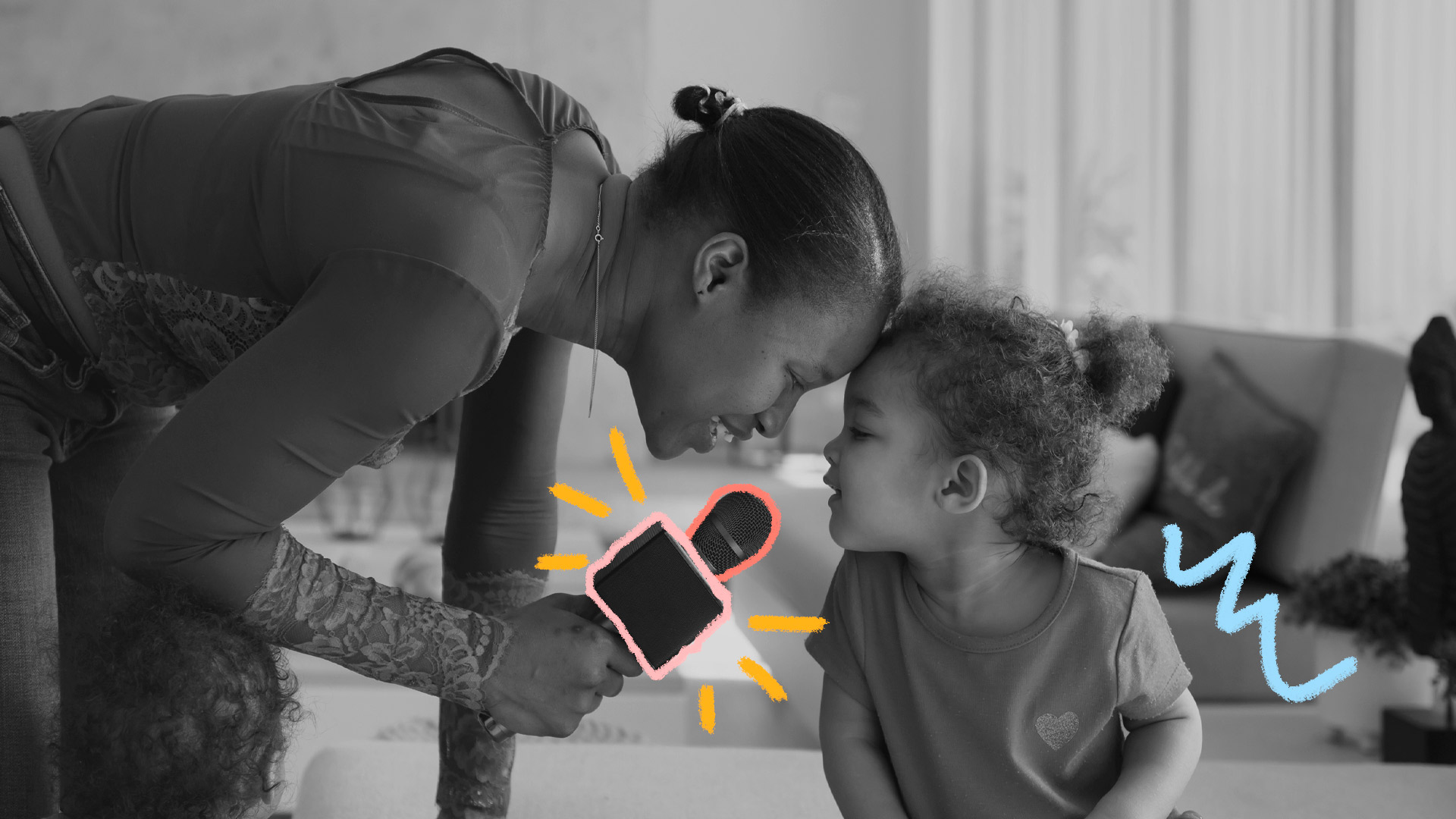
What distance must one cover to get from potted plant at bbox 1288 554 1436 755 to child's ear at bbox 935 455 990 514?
4.59 ft

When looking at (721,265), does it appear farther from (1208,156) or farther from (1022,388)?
(1208,156)

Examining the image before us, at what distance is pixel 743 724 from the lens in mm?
2795

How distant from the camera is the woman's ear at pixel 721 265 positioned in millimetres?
1100

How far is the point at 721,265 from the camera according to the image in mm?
1110

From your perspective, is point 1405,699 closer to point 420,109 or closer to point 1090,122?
point 420,109

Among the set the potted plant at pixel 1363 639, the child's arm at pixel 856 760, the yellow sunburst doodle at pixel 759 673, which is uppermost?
the yellow sunburst doodle at pixel 759 673

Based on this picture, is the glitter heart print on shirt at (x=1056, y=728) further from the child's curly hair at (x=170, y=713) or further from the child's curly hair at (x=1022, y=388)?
the child's curly hair at (x=170, y=713)

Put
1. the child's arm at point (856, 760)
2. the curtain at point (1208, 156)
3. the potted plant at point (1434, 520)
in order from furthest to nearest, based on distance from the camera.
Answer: the curtain at point (1208, 156) < the potted plant at point (1434, 520) < the child's arm at point (856, 760)

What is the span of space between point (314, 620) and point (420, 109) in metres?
0.42

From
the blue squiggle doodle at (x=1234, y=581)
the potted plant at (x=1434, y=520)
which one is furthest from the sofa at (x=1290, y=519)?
the potted plant at (x=1434, y=520)

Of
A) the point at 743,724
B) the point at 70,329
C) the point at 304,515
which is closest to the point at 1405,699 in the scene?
the point at 743,724

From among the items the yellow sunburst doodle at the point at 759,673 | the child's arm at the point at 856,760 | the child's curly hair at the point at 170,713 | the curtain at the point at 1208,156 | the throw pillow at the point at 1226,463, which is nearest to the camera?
the child's curly hair at the point at 170,713

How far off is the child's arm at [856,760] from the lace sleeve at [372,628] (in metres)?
0.38

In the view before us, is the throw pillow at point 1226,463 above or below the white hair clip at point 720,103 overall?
below
